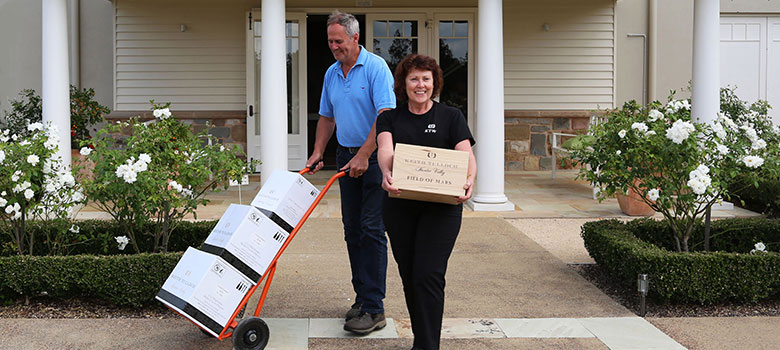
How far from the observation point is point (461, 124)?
11.0 feet

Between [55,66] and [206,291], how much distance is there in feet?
17.3

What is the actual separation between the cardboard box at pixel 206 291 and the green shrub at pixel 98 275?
85 cm

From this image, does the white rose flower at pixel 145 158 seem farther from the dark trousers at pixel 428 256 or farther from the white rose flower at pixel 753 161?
Answer: the white rose flower at pixel 753 161

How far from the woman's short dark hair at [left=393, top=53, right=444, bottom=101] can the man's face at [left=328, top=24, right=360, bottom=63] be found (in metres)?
0.38

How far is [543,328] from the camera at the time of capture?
396cm

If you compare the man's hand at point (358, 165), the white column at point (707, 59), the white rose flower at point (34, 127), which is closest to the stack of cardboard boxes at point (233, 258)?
the man's hand at point (358, 165)

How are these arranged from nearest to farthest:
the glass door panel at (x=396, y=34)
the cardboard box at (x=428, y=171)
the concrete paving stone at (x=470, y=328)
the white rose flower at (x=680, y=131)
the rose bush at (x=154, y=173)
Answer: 1. the cardboard box at (x=428, y=171)
2. the concrete paving stone at (x=470, y=328)
3. the rose bush at (x=154, y=173)
4. the white rose flower at (x=680, y=131)
5. the glass door panel at (x=396, y=34)

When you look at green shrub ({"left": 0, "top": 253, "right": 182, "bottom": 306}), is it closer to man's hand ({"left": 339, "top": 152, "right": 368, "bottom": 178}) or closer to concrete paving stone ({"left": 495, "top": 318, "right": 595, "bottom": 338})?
man's hand ({"left": 339, "top": 152, "right": 368, "bottom": 178})

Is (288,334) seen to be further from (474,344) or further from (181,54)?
(181,54)

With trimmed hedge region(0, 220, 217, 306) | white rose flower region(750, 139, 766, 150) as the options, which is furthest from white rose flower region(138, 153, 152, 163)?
white rose flower region(750, 139, 766, 150)

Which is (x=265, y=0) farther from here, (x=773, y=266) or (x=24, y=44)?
(x=773, y=266)

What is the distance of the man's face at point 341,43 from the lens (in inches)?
146

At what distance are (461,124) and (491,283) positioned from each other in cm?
184

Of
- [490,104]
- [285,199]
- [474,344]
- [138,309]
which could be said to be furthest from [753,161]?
[138,309]
